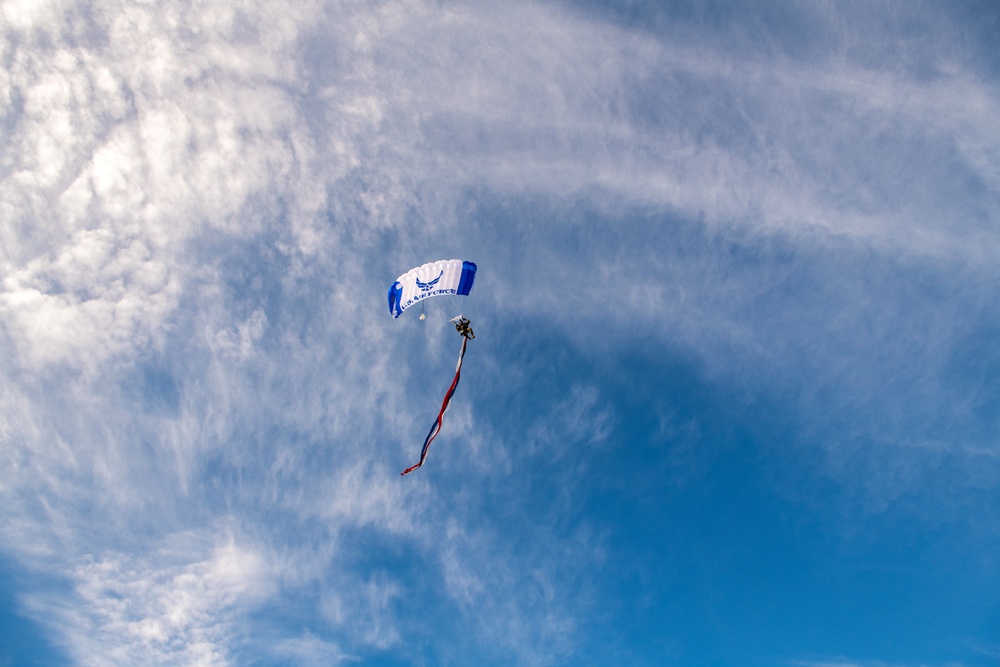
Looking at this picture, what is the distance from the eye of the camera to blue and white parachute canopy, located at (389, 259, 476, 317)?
2063 inches

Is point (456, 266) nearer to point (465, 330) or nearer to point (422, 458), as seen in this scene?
point (465, 330)

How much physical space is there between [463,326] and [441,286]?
4461 mm

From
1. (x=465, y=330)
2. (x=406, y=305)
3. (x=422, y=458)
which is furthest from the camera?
(x=406, y=305)

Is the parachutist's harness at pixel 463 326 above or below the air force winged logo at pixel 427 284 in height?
below

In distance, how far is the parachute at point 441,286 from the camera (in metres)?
51.0

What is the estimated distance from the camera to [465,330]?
51719 mm

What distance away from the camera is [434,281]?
2090 inches

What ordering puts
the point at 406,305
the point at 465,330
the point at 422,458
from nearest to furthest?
1. the point at 422,458
2. the point at 465,330
3. the point at 406,305

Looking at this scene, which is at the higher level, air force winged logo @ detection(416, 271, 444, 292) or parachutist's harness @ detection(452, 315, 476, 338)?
air force winged logo @ detection(416, 271, 444, 292)

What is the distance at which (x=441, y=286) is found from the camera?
52.9m

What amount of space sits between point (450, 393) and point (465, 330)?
19.8ft

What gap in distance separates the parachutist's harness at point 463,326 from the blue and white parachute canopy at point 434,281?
2570 millimetres

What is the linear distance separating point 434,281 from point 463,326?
17.2ft

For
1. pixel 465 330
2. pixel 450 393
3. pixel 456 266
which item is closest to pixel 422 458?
pixel 450 393
